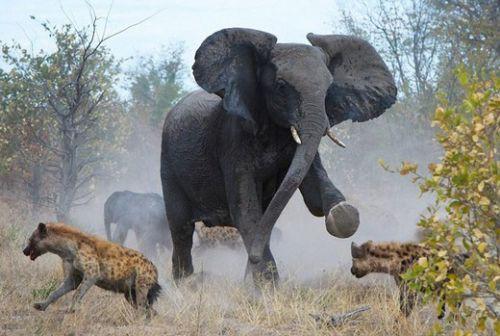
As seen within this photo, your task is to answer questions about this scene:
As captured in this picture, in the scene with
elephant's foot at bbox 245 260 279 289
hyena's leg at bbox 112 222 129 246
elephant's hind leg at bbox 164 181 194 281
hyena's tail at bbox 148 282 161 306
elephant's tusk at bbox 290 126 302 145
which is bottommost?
hyena's tail at bbox 148 282 161 306

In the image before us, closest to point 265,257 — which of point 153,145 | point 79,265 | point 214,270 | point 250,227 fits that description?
point 250,227

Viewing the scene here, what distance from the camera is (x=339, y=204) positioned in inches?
318

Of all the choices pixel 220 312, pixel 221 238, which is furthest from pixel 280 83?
pixel 221 238

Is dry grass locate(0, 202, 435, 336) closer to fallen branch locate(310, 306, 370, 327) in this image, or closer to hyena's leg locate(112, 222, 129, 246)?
fallen branch locate(310, 306, 370, 327)

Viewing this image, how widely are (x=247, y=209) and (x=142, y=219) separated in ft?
20.6

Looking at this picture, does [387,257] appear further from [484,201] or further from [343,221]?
[484,201]

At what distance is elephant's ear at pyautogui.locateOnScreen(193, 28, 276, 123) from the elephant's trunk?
0.76m

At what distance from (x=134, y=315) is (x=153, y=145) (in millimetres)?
26890

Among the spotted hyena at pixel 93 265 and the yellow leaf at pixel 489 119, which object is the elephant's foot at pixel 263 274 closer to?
the spotted hyena at pixel 93 265

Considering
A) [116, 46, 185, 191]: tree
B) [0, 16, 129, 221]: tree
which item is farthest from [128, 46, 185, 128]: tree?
[0, 16, 129, 221]: tree

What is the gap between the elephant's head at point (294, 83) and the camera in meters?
7.95

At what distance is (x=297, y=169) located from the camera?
7785mm

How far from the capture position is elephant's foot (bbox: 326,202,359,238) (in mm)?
7961

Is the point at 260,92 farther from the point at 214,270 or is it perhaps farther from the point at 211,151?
the point at 214,270
